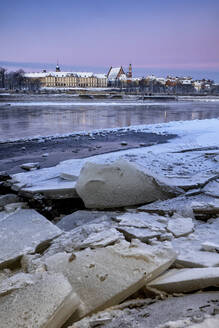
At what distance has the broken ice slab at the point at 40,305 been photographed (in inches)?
67.2

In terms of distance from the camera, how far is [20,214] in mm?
3666

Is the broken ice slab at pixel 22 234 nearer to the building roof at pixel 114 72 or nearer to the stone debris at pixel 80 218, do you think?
the stone debris at pixel 80 218

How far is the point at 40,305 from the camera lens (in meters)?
1.79

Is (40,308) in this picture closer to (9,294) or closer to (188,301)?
(9,294)

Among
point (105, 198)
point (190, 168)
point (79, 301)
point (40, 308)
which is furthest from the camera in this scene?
point (190, 168)

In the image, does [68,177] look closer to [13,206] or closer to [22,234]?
[13,206]

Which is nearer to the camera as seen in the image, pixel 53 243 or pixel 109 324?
pixel 109 324

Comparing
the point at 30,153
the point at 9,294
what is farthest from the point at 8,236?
the point at 30,153

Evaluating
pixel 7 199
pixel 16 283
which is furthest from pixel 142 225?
pixel 7 199

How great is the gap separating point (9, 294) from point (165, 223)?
6.14 feet

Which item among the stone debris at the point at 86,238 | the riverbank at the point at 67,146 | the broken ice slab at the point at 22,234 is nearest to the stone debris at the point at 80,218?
the broken ice slab at the point at 22,234

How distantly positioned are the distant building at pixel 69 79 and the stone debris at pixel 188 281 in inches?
5436

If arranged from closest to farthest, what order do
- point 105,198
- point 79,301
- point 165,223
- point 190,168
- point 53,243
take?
1. point 79,301
2. point 53,243
3. point 165,223
4. point 105,198
5. point 190,168

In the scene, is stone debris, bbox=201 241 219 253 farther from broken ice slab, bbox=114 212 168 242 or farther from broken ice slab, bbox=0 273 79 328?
broken ice slab, bbox=0 273 79 328
